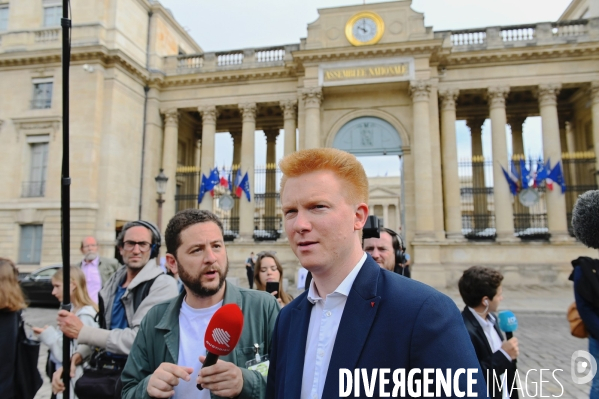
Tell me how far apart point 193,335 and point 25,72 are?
882 inches

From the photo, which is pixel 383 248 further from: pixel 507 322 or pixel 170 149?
pixel 170 149

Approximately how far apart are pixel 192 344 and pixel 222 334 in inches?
25.7

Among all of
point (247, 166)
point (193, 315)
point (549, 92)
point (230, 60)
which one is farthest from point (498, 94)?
point (193, 315)

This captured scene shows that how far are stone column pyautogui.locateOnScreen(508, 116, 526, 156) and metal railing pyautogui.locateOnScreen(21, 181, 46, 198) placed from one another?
25.1 metres

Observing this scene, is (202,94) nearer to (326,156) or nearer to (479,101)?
(479,101)

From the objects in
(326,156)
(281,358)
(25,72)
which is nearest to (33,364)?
(281,358)

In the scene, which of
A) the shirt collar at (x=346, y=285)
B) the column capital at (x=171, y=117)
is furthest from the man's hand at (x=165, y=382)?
the column capital at (x=171, y=117)

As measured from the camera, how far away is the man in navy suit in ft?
3.90

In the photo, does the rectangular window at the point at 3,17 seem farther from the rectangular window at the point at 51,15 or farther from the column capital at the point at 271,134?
the column capital at the point at 271,134

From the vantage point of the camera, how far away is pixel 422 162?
18000mm

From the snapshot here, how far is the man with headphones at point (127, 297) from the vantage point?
9.00ft

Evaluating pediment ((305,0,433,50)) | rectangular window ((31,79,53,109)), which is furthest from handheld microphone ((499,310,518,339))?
rectangular window ((31,79,53,109))

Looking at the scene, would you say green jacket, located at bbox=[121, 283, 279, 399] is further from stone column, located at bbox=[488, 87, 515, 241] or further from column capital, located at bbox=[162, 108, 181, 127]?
column capital, located at bbox=[162, 108, 181, 127]

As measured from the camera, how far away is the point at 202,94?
71.3ft
